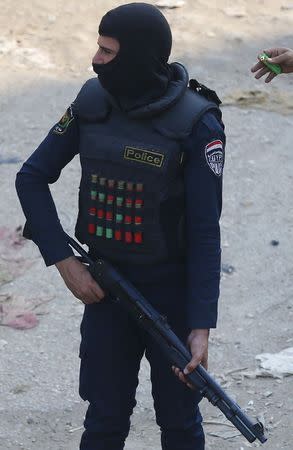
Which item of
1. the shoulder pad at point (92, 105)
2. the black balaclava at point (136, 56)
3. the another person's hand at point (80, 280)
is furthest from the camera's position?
the another person's hand at point (80, 280)

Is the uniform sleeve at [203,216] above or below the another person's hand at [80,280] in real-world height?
above

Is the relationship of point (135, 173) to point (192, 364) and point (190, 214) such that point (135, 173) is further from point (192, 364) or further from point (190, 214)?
point (192, 364)

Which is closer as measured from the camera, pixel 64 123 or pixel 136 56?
pixel 136 56

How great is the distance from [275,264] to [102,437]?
2337 millimetres

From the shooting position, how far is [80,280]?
3.11 m

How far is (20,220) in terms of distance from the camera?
5.64 m

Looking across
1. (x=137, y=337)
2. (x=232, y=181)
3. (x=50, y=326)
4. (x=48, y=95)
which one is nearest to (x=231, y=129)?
(x=232, y=181)

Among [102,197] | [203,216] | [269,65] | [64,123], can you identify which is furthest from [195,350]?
[269,65]

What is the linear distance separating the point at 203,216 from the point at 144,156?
0.25 metres

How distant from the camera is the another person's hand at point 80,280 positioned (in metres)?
3.10

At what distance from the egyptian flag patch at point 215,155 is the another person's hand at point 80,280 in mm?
515

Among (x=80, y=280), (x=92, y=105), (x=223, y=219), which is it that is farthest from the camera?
(x=223, y=219)

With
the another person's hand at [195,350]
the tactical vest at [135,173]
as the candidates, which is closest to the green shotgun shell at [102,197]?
the tactical vest at [135,173]

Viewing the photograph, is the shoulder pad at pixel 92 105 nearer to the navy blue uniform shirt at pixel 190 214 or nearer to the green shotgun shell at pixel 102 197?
the navy blue uniform shirt at pixel 190 214
